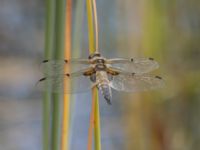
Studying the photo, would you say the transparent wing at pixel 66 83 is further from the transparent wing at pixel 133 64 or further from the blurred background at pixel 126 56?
the blurred background at pixel 126 56

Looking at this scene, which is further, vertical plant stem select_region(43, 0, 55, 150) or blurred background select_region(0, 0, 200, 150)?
blurred background select_region(0, 0, 200, 150)

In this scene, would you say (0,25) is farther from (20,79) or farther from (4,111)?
(4,111)

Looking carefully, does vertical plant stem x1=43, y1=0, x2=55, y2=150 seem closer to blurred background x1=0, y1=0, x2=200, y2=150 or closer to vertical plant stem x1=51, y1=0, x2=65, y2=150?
vertical plant stem x1=51, y1=0, x2=65, y2=150

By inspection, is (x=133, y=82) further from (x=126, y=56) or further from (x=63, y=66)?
(x=126, y=56)

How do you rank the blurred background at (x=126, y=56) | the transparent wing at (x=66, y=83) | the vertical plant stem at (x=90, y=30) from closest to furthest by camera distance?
the vertical plant stem at (x=90, y=30) → the transparent wing at (x=66, y=83) → the blurred background at (x=126, y=56)

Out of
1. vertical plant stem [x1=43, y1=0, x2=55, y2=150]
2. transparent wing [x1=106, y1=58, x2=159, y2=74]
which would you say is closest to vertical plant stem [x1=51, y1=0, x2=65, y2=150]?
vertical plant stem [x1=43, y1=0, x2=55, y2=150]

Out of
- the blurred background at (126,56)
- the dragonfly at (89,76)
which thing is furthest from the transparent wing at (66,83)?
the blurred background at (126,56)

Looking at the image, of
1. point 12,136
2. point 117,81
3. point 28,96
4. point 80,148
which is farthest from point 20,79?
point 117,81
